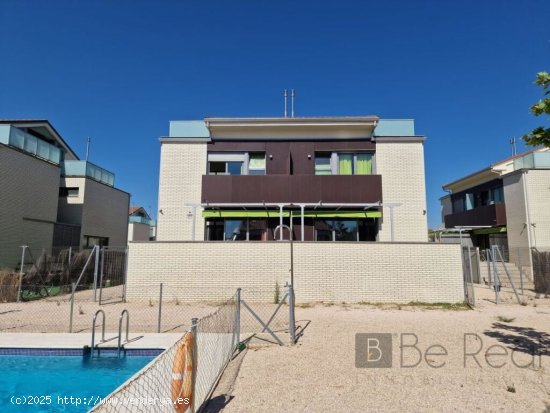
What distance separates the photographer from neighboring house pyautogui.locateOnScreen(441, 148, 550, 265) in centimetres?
2230

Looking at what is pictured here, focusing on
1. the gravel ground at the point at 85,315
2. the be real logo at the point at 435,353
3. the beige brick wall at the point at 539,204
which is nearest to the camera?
the be real logo at the point at 435,353

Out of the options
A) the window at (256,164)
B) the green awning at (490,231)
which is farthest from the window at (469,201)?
the window at (256,164)

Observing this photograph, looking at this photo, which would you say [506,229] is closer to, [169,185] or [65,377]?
[169,185]

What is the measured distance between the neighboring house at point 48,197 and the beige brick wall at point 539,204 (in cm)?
3045

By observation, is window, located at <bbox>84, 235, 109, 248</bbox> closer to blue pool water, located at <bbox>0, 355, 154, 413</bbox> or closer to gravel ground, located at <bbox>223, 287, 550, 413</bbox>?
blue pool water, located at <bbox>0, 355, 154, 413</bbox>

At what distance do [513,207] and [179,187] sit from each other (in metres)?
21.6

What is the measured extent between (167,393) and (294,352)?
452 centimetres

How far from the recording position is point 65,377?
303 inches

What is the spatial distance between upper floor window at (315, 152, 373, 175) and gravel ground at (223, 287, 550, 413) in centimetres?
997

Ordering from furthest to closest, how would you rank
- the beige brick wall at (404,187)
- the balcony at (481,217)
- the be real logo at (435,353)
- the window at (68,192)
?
the window at (68,192) < the balcony at (481,217) < the beige brick wall at (404,187) < the be real logo at (435,353)

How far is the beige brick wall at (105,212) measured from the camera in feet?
89.1

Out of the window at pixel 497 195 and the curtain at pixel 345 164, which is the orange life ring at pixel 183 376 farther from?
the window at pixel 497 195

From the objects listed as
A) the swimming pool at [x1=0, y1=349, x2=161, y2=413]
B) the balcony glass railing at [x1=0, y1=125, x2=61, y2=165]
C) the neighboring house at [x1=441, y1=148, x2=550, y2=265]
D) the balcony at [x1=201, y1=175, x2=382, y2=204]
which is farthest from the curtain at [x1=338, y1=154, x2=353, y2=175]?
the balcony glass railing at [x1=0, y1=125, x2=61, y2=165]

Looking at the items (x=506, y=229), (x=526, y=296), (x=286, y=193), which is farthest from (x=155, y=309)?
(x=506, y=229)
